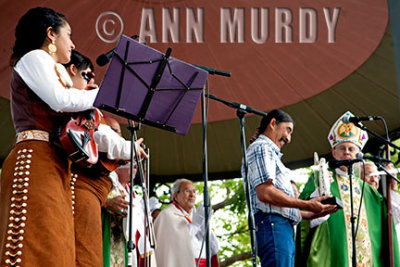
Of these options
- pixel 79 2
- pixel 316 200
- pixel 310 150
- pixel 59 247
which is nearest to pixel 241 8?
pixel 79 2

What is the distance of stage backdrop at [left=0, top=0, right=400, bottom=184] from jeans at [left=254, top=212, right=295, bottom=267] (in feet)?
11.3

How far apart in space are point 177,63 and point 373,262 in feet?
11.0

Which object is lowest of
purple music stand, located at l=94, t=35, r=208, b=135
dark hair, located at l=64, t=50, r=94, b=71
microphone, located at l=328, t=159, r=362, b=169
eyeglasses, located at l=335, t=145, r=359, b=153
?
microphone, located at l=328, t=159, r=362, b=169

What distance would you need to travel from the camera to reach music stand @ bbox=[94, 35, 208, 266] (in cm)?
363

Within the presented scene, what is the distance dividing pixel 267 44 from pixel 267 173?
329 centimetres

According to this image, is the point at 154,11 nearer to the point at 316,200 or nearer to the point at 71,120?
the point at 316,200

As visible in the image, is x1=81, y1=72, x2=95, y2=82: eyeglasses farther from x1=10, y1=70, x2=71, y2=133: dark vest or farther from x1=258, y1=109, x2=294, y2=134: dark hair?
x1=258, y1=109, x2=294, y2=134: dark hair

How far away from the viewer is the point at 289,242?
15.3 ft

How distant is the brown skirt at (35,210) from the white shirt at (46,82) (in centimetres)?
24

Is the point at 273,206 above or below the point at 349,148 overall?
below

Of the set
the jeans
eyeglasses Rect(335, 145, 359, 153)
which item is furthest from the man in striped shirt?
eyeglasses Rect(335, 145, 359, 153)

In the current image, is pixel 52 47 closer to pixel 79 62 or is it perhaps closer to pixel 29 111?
pixel 29 111

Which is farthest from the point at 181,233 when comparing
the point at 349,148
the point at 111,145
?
the point at 111,145

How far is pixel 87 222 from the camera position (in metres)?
3.51
